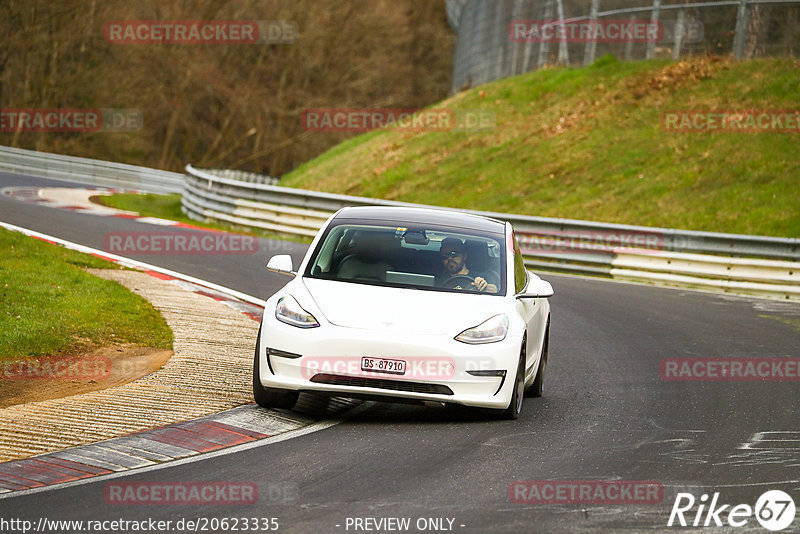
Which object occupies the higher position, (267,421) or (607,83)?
(607,83)

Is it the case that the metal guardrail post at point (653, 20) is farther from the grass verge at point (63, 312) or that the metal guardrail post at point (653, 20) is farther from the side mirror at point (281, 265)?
the side mirror at point (281, 265)

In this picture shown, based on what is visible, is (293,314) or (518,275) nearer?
(293,314)

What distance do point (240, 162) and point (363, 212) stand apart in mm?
48016

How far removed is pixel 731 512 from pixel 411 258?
3.73m

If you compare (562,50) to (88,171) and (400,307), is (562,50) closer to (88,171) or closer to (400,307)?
(88,171)

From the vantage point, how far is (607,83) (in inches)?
1284

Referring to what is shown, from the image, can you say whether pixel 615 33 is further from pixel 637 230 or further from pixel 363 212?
pixel 363 212

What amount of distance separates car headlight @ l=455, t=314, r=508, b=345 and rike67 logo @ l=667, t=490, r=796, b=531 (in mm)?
2151

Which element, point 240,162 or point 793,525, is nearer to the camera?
point 793,525

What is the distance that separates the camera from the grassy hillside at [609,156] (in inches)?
985

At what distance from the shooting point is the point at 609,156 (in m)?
29.0

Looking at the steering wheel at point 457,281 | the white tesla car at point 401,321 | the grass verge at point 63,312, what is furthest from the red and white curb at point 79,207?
the steering wheel at point 457,281

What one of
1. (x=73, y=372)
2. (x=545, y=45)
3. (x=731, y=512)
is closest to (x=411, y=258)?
(x=73, y=372)

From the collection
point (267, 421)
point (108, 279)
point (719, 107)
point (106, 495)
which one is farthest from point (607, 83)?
point (106, 495)
